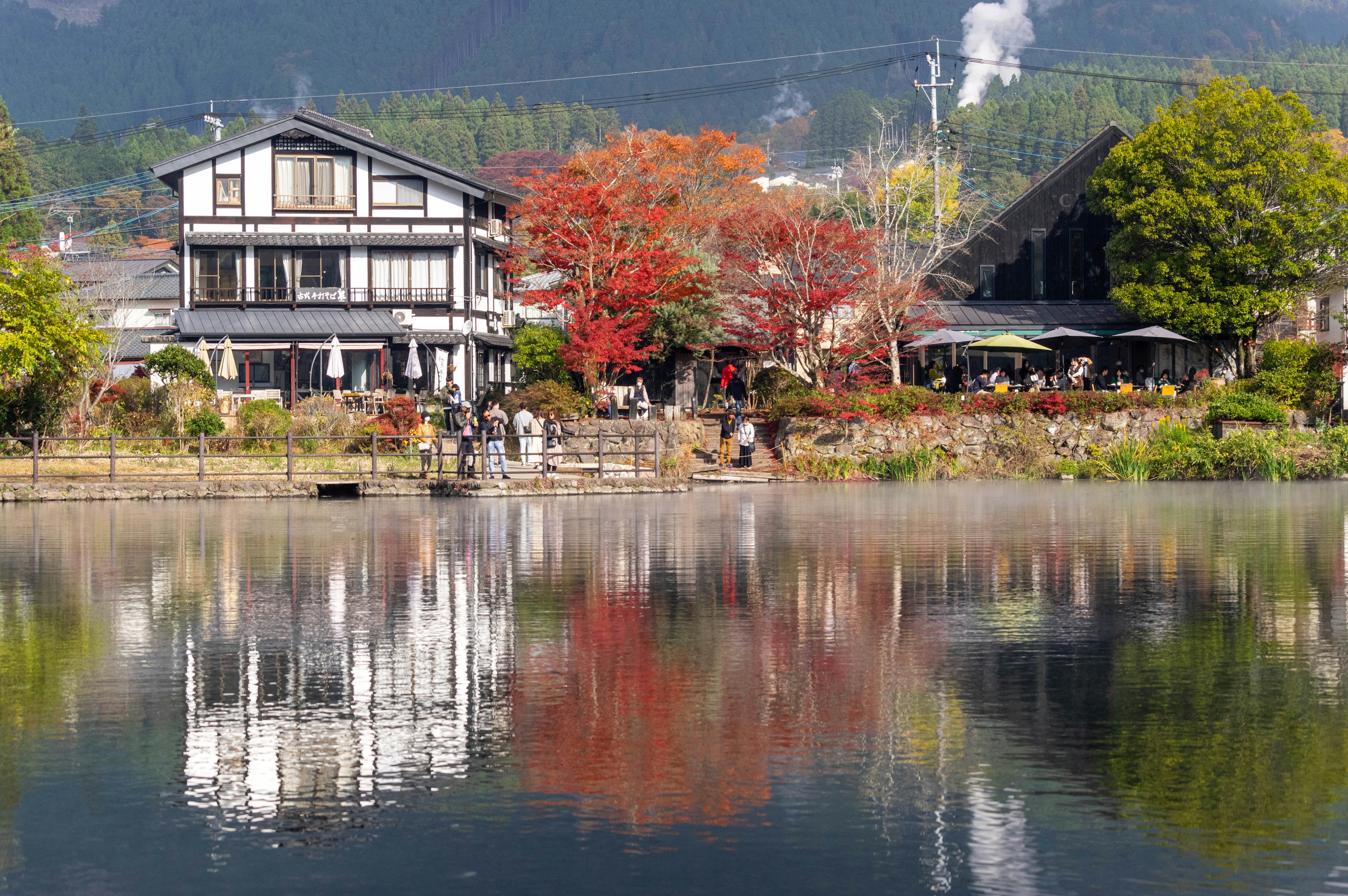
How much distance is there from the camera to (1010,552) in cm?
2006

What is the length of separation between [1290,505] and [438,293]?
35.0 meters

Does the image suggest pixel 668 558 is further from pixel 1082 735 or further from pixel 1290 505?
pixel 1290 505

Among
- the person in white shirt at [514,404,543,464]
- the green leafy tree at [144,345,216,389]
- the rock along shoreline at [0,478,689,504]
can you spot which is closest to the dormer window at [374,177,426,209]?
the green leafy tree at [144,345,216,389]

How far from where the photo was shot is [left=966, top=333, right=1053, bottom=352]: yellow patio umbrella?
1865 inches

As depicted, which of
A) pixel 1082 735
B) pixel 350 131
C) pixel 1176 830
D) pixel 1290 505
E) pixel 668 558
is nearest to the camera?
pixel 1176 830

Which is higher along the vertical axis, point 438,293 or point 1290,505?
point 438,293

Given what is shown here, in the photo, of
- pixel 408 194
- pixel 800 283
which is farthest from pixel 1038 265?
pixel 408 194

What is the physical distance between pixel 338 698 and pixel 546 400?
3155cm

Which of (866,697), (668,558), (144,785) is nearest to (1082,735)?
(866,697)

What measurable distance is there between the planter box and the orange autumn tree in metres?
16.6

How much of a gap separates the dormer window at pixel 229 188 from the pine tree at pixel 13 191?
38.3m

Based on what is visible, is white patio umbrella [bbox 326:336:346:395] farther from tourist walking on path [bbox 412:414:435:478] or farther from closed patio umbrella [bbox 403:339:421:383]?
tourist walking on path [bbox 412:414:435:478]

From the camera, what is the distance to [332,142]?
5481 centimetres

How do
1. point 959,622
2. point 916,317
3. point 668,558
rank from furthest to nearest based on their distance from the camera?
point 916,317 → point 668,558 → point 959,622
